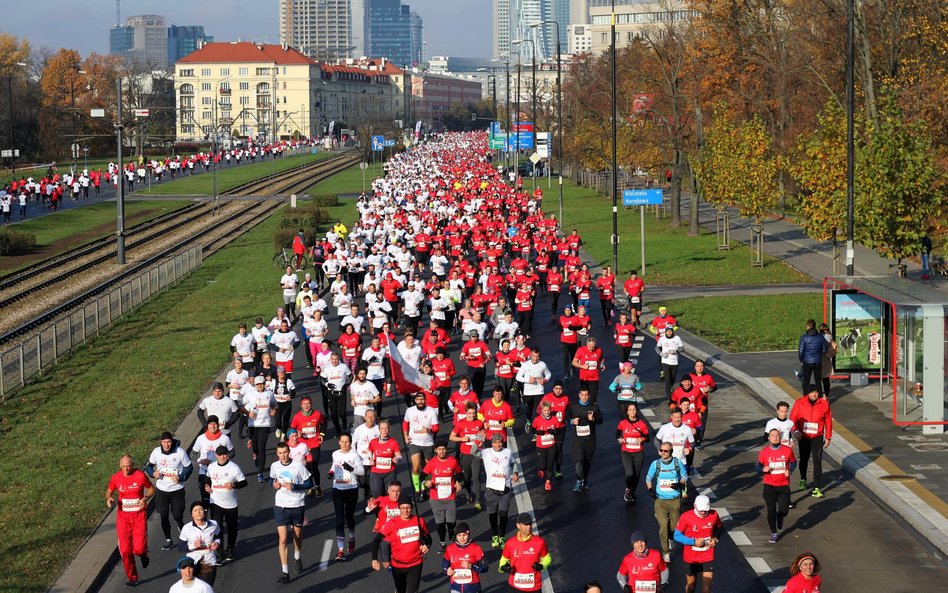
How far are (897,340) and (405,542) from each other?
12.3 m

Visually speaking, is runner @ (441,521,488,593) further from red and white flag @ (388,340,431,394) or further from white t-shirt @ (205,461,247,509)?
red and white flag @ (388,340,431,394)

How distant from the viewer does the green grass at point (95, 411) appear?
15281mm

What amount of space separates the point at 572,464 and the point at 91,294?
24208 millimetres

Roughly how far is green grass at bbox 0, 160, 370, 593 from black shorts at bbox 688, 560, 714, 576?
656cm

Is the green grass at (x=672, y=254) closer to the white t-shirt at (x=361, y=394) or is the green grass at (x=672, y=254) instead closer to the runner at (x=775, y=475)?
the white t-shirt at (x=361, y=394)

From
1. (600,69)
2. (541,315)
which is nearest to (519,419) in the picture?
(541,315)

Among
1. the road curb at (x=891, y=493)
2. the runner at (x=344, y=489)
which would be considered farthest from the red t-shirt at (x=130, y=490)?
the road curb at (x=891, y=493)

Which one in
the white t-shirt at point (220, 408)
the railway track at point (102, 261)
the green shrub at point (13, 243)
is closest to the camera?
the white t-shirt at point (220, 408)

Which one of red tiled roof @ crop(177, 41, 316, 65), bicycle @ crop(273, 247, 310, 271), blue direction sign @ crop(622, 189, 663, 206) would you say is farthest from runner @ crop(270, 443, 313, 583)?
red tiled roof @ crop(177, 41, 316, 65)

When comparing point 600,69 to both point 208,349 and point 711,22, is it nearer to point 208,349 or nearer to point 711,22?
point 711,22

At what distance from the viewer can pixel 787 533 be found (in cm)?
1505

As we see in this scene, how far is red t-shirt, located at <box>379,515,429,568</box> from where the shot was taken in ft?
40.0

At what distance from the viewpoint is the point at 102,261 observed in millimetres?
49031

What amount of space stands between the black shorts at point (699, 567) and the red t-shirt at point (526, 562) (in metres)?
1.71
